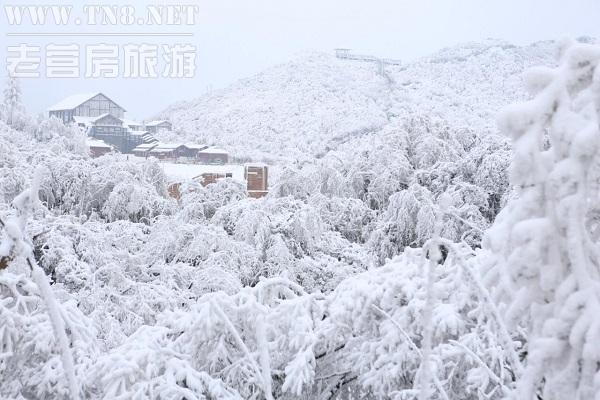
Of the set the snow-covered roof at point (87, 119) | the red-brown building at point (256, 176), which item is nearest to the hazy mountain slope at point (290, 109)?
the snow-covered roof at point (87, 119)

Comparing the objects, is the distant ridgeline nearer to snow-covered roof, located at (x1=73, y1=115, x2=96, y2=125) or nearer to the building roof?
the building roof

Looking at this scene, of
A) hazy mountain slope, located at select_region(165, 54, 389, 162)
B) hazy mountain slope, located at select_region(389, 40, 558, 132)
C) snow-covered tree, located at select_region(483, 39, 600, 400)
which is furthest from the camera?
hazy mountain slope, located at select_region(389, 40, 558, 132)

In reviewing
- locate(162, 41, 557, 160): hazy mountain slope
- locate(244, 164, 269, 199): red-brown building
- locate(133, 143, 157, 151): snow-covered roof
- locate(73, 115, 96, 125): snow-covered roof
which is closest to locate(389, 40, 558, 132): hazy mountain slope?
locate(162, 41, 557, 160): hazy mountain slope

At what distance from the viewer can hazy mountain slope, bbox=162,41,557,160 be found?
5072cm

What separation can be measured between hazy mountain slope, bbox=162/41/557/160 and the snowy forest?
1228 inches

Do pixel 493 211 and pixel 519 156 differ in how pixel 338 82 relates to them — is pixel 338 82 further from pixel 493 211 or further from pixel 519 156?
pixel 519 156

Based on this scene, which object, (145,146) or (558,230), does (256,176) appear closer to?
(558,230)

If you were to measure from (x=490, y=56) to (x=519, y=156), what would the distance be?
245 feet

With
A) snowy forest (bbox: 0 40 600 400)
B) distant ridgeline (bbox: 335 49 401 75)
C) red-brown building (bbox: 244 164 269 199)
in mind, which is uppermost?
distant ridgeline (bbox: 335 49 401 75)

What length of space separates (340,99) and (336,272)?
52892mm

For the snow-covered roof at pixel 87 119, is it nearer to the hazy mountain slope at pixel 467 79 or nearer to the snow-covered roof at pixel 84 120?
the snow-covered roof at pixel 84 120

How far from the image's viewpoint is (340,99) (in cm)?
6066

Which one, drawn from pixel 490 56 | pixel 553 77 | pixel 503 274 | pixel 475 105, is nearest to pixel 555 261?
pixel 503 274

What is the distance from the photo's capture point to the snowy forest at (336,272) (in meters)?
1.11
